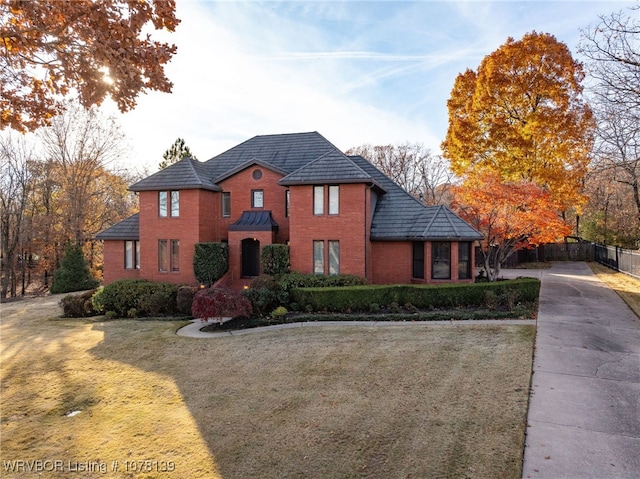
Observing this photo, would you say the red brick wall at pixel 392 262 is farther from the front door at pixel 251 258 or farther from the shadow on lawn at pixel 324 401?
the shadow on lawn at pixel 324 401

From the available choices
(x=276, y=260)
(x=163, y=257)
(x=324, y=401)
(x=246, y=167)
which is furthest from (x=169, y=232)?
(x=324, y=401)

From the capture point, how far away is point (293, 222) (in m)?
18.9

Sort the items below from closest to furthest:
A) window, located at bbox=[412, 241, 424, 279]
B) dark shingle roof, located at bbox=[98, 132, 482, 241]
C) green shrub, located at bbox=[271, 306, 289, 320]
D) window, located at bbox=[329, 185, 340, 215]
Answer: green shrub, located at bbox=[271, 306, 289, 320], dark shingle roof, located at bbox=[98, 132, 482, 241], window, located at bbox=[329, 185, 340, 215], window, located at bbox=[412, 241, 424, 279]

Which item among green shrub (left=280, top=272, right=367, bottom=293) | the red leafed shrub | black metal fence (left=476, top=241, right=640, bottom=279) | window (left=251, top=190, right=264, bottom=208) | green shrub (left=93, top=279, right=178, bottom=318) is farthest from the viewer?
black metal fence (left=476, top=241, right=640, bottom=279)

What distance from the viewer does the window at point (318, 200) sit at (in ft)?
61.4

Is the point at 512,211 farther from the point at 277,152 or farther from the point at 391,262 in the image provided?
the point at 277,152

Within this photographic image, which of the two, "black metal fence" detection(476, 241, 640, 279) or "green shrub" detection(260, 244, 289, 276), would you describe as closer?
"green shrub" detection(260, 244, 289, 276)

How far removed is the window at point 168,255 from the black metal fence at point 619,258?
25150 millimetres

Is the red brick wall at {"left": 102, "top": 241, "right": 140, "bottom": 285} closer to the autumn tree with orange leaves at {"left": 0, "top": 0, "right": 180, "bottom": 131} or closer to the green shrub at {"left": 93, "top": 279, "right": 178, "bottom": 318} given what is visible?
the green shrub at {"left": 93, "top": 279, "right": 178, "bottom": 318}

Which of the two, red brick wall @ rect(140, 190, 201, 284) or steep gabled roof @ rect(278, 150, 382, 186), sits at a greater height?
steep gabled roof @ rect(278, 150, 382, 186)

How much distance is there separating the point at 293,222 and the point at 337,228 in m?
2.15

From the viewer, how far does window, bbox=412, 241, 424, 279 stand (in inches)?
746

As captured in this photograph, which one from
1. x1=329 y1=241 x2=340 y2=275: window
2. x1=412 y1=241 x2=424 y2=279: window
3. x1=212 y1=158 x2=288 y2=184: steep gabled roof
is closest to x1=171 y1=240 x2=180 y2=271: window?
x1=212 y1=158 x2=288 y2=184: steep gabled roof

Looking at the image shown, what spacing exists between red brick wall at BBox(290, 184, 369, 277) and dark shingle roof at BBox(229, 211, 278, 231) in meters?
1.68
